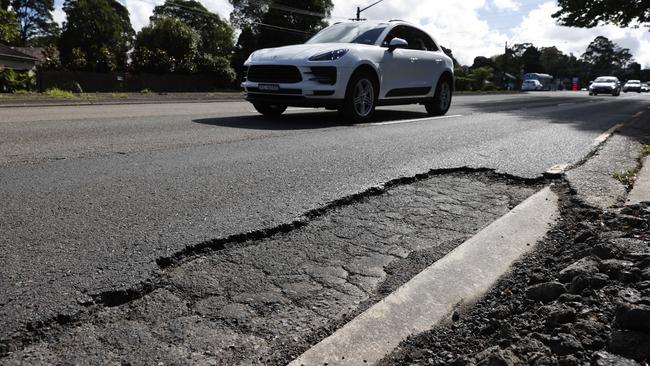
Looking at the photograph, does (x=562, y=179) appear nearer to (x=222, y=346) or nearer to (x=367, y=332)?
(x=367, y=332)

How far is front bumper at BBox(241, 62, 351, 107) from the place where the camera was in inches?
301

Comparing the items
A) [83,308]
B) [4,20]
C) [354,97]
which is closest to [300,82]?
[354,97]

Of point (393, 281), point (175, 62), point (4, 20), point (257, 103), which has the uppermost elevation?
point (4, 20)

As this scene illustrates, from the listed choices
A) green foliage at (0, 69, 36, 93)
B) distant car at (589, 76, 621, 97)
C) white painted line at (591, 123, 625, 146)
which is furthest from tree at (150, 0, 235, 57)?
white painted line at (591, 123, 625, 146)

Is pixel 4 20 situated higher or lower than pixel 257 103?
higher

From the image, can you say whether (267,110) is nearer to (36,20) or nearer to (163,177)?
(163,177)

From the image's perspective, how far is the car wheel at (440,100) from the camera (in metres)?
10.4

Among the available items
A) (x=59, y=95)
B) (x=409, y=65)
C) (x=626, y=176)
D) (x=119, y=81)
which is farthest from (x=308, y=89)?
(x=119, y=81)

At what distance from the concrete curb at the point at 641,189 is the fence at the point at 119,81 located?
22.1 metres

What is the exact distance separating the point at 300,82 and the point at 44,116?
14.3 feet

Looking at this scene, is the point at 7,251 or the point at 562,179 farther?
the point at 562,179

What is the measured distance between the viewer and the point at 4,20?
29.2m

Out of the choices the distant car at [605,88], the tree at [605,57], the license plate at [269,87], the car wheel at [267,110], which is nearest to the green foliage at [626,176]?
the license plate at [269,87]

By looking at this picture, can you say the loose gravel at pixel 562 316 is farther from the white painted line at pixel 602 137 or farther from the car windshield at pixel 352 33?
the car windshield at pixel 352 33
